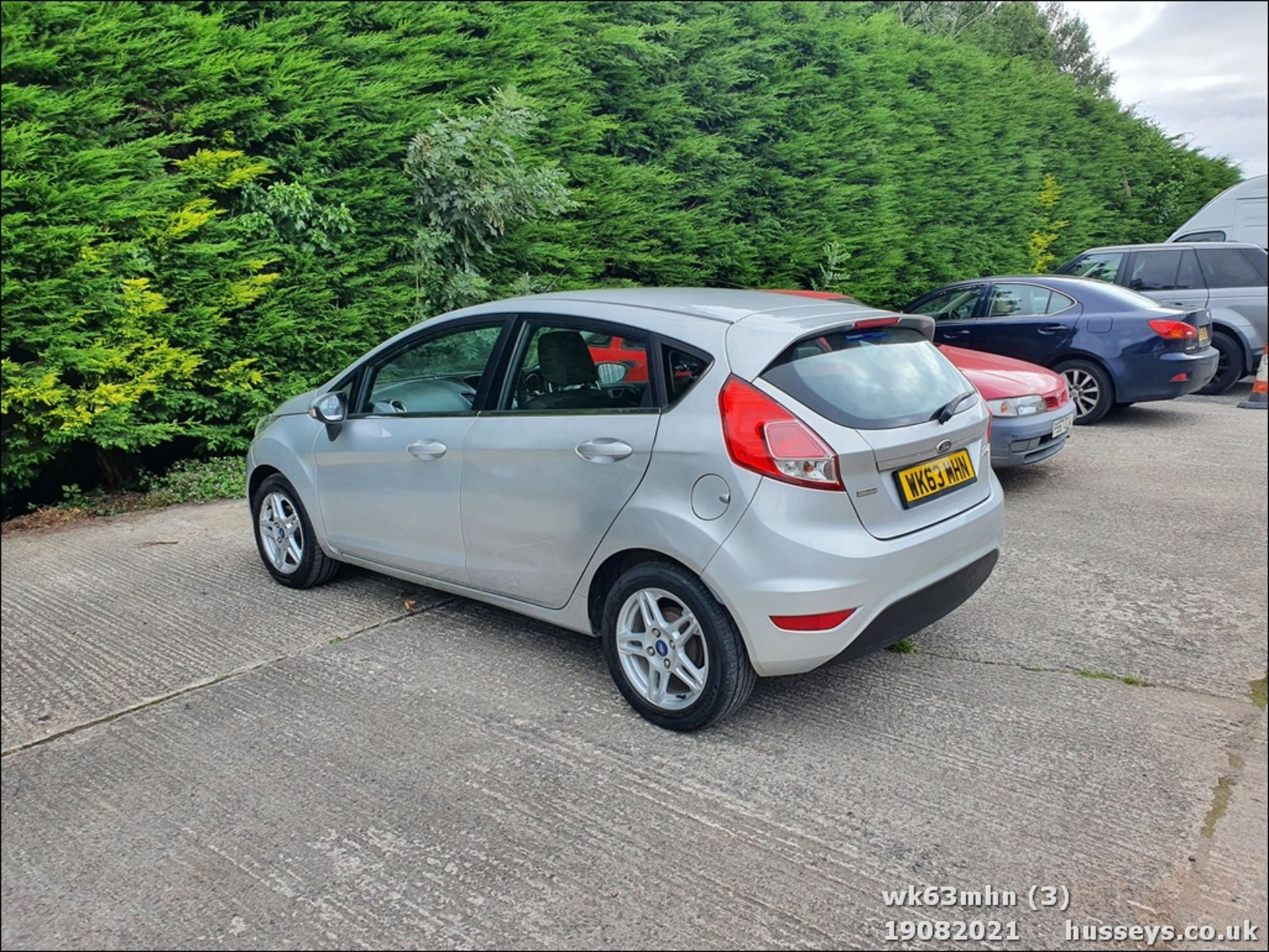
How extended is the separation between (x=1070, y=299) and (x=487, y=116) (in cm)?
559

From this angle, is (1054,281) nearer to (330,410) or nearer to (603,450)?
(603,450)

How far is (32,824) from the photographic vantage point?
270 centimetres

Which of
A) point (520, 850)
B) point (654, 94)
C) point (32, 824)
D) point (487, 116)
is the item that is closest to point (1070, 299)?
point (654, 94)

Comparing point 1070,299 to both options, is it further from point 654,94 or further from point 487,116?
point 487,116

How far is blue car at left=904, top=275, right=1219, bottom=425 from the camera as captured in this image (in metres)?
8.00

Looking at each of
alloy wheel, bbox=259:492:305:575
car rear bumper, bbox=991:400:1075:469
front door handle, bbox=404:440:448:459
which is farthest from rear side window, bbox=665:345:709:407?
car rear bumper, bbox=991:400:1075:469

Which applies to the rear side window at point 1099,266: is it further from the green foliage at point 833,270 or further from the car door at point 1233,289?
the green foliage at point 833,270

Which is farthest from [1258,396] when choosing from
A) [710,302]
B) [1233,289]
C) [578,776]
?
[578,776]

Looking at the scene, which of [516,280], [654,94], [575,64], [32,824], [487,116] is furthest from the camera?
[654,94]

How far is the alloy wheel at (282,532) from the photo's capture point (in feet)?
15.3

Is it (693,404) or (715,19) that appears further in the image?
(715,19)

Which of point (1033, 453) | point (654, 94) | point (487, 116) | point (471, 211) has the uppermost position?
point (654, 94)

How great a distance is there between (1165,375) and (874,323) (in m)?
5.98

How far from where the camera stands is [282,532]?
4746mm
